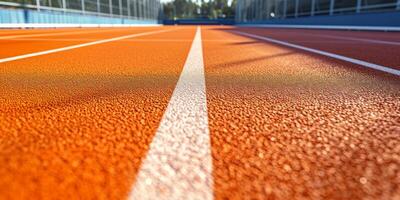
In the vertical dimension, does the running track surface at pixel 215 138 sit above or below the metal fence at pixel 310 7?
below

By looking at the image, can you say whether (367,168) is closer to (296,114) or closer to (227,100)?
(296,114)

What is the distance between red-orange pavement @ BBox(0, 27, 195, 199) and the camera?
0.59 m

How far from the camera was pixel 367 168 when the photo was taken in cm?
67

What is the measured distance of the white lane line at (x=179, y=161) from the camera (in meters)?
0.57

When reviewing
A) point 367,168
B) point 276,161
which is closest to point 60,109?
point 276,161

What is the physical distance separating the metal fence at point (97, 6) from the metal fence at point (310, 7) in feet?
61.5

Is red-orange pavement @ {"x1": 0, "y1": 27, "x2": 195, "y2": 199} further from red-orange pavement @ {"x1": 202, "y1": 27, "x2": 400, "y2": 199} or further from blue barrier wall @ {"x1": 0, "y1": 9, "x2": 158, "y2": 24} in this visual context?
blue barrier wall @ {"x1": 0, "y1": 9, "x2": 158, "y2": 24}

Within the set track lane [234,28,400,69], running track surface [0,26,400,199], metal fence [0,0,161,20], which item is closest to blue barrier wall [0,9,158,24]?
metal fence [0,0,161,20]

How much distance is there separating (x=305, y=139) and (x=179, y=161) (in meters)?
0.39

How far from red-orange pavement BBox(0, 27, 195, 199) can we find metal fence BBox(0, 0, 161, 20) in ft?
55.3

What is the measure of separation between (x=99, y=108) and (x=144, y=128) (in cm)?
33

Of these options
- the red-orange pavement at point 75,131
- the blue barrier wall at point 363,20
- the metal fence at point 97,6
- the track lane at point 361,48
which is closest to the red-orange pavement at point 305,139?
the red-orange pavement at point 75,131

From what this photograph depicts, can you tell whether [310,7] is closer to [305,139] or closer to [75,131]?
[305,139]

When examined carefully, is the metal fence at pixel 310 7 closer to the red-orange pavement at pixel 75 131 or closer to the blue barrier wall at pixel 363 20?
the blue barrier wall at pixel 363 20
